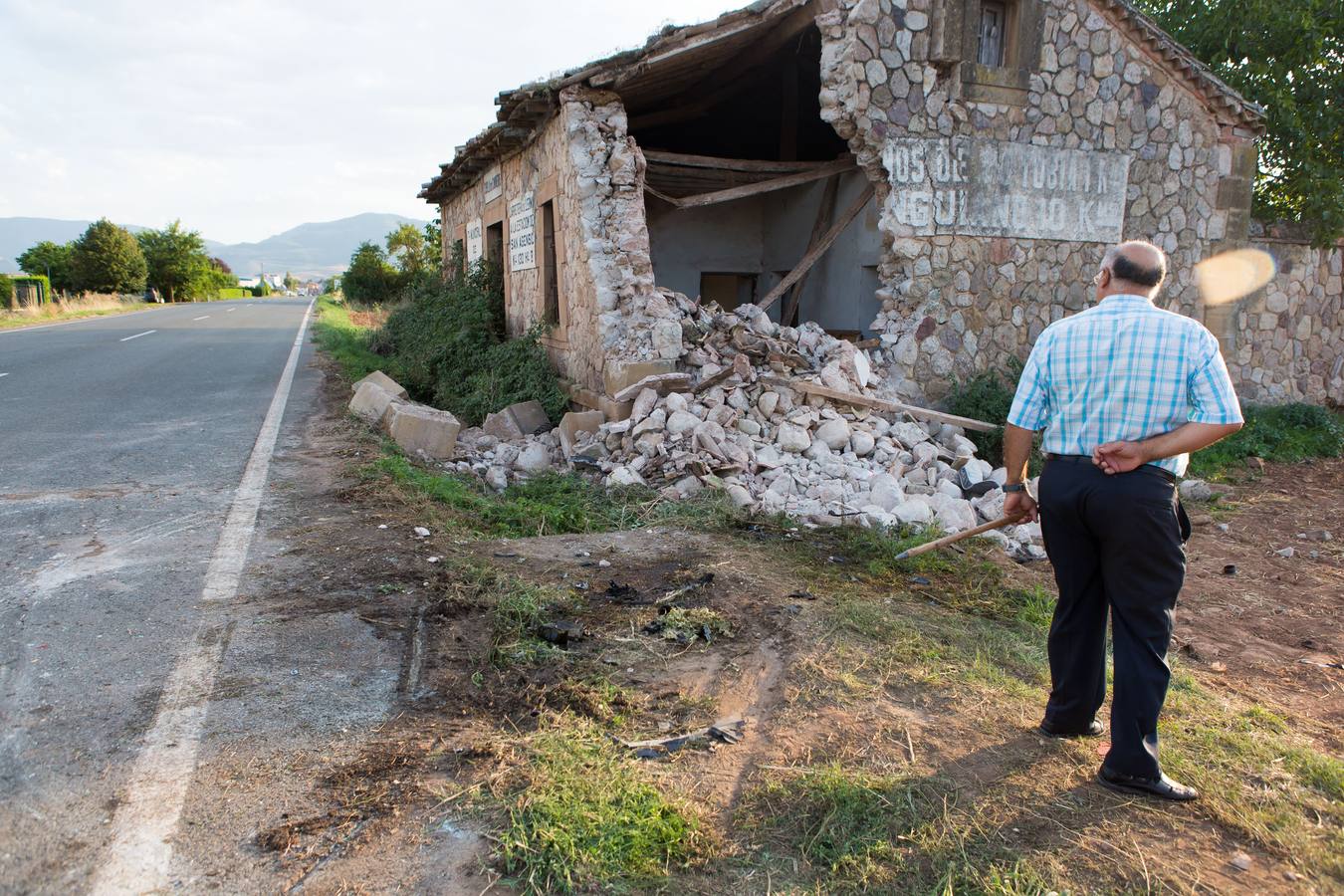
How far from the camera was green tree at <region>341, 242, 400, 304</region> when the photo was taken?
33.4m

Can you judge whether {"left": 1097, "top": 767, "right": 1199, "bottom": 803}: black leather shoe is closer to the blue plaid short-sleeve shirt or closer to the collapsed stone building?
the blue plaid short-sleeve shirt

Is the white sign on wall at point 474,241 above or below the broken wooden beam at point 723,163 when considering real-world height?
below

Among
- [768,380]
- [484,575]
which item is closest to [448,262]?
[768,380]

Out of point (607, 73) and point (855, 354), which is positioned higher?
point (607, 73)

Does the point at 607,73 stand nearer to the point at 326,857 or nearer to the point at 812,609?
the point at 812,609

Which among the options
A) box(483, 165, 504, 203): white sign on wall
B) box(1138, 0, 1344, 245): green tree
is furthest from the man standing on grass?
box(1138, 0, 1344, 245): green tree

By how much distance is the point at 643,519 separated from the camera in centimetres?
655

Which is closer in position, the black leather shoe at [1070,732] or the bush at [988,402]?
the black leather shoe at [1070,732]

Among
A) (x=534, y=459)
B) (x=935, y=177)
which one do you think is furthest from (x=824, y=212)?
(x=534, y=459)

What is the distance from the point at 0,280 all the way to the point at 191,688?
33.7 m

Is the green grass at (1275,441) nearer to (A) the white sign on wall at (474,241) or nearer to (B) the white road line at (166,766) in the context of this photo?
(B) the white road line at (166,766)

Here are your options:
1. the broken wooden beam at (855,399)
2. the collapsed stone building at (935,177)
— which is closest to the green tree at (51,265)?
the collapsed stone building at (935,177)

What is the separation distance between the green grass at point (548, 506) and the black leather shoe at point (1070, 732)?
312cm

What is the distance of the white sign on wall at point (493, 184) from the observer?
1329 cm
